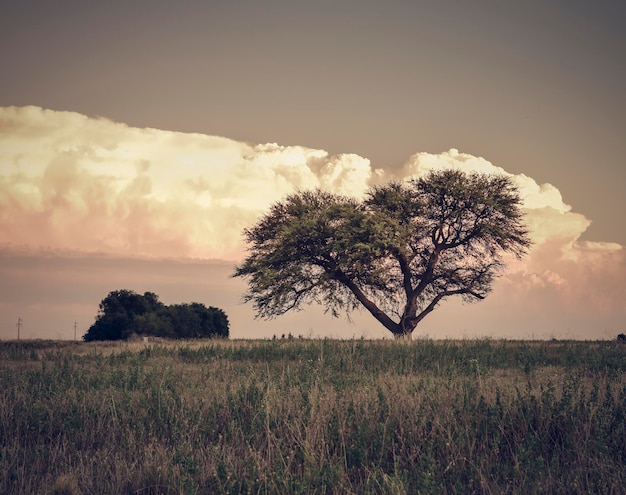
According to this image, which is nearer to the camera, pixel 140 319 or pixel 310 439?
pixel 310 439

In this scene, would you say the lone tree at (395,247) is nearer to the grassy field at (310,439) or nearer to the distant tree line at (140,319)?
the distant tree line at (140,319)

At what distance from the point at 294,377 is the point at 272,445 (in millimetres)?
4417

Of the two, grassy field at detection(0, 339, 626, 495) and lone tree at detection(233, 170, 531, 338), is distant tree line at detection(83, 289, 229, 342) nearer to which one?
lone tree at detection(233, 170, 531, 338)

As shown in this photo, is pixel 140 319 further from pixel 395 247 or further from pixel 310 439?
pixel 310 439

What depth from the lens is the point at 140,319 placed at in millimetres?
35875

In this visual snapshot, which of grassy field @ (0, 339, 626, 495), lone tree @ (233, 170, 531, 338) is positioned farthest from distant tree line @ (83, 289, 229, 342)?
grassy field @ (0, 339, 626, 495)

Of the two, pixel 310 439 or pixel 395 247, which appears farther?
pixel 395 247

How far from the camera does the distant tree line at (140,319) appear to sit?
3600 cm

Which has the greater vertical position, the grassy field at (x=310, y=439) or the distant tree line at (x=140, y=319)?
the distant tree line at (x=140, y=319)

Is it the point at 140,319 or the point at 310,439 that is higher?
the point at 140,319

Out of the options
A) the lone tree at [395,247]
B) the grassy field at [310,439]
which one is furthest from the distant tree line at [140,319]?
the grassy field at [310,439]

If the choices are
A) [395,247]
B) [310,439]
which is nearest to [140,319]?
[395,247]

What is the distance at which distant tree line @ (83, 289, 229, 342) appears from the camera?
118 feet

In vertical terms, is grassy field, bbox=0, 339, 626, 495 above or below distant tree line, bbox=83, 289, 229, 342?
below
